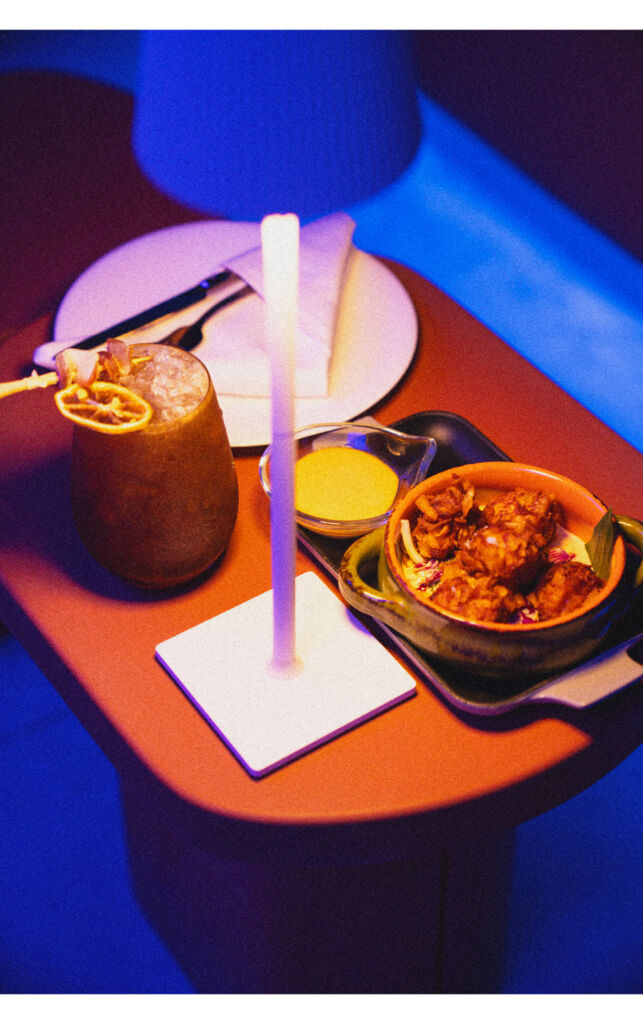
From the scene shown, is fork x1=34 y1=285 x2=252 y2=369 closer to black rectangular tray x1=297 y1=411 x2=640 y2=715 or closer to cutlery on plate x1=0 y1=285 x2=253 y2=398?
cutlery on plate x1=0 y1=285 x2=253 y2=398

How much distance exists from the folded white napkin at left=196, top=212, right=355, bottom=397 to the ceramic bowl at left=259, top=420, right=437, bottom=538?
76 mm

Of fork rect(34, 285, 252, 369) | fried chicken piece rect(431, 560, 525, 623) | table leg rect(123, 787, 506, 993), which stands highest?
fork rect(34, 285, 252, 369)

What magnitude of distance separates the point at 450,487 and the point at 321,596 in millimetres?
120

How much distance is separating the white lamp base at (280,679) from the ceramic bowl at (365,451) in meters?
0.06

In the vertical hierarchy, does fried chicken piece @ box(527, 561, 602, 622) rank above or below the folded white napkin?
below

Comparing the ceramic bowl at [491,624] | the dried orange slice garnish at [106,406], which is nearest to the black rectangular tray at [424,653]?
the ceramic bowl at [491,624]

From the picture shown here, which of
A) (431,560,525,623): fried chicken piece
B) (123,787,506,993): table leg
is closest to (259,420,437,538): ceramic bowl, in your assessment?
(431,560,525,623): fried chicken piece

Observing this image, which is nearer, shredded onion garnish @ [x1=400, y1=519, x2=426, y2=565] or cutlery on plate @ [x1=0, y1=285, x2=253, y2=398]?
shredded onion garnish @ [x1=400, y1=519, x2=426, y2=565]

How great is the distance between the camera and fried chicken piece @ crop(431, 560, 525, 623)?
55 centimetres

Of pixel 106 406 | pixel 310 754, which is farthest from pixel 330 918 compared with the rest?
pixel 106 406

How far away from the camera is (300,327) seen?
2.68 feet

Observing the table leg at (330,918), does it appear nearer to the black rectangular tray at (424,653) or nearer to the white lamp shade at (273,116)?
the black rectangular tray at (424,653)

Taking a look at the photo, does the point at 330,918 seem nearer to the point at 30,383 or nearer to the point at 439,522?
the point at 439,522

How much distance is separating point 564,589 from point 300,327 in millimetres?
379
